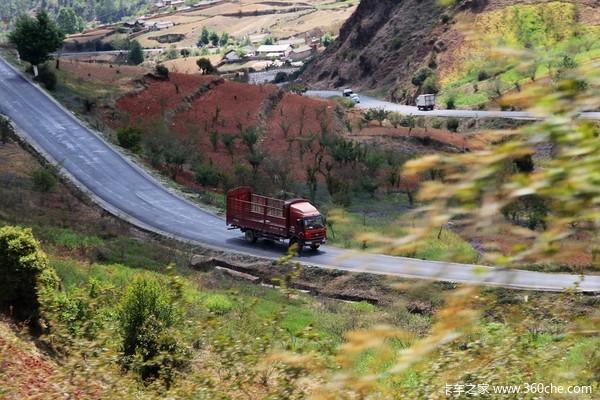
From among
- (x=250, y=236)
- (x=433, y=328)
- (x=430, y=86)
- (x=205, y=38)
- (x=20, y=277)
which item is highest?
(x=433, y=328)

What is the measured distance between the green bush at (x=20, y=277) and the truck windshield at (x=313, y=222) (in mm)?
15233

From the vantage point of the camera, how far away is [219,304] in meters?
21.8

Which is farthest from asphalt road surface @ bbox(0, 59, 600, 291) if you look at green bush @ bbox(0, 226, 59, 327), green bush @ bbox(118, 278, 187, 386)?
green bush @ bbox(118, 278, 187, 386)

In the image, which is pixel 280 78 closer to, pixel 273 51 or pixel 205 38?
pixel 273 51

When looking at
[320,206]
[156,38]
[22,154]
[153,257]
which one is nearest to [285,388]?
[153,257]

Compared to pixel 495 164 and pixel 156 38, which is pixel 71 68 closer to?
pixel 495 164

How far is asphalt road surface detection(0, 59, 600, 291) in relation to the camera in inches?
1252

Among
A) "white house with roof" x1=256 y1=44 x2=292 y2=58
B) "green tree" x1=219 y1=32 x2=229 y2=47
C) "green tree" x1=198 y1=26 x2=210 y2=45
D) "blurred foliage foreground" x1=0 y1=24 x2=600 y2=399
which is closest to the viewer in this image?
"blurred foliage foreground" x1=0 y1=24 x2=600 y2=399

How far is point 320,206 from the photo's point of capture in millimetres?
40562

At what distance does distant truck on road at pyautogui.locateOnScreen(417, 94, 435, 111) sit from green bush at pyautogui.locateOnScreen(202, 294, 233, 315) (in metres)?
53.4

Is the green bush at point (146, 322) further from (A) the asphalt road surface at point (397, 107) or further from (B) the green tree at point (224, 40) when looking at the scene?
(B) the green tree at point (224, 40)

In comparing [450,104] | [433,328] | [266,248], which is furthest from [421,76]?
[433,328]

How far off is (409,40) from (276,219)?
211 ft

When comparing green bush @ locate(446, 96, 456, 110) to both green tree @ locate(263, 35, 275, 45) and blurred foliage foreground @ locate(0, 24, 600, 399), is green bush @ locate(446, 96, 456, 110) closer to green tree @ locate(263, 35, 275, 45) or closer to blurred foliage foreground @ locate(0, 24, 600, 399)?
blurred foliage foreground @ locate(0, 24, 600, 399)
